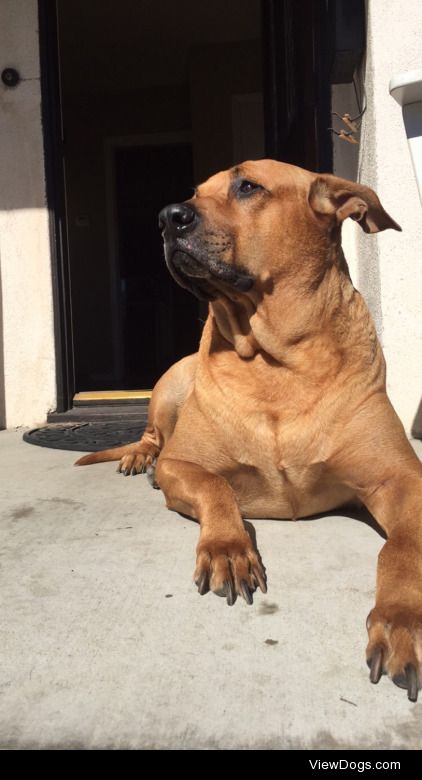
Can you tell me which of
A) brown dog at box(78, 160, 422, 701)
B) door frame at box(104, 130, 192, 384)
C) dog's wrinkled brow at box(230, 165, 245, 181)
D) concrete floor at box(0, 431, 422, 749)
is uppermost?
door frame at box(104, 130, 192, 384)

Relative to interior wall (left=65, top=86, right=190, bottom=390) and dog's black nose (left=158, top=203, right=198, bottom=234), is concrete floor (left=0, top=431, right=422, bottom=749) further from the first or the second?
interior wall (left=65, top=86, right=190, bottom=390)

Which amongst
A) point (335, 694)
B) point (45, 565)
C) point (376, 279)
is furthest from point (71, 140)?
point (335, 694)

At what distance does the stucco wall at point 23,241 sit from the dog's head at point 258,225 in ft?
7.48

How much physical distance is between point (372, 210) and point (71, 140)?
7760mm

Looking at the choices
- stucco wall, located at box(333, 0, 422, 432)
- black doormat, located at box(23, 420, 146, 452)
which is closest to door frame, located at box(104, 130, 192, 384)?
black doormat, located at box(23, 420, 146, 452)

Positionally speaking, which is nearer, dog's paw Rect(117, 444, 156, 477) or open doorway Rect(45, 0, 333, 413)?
dog's paw Rect(117, 444, 156, 477)

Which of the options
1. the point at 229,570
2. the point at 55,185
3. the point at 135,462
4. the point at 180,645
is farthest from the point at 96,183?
the point at 180,645

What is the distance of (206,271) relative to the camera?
6.19ft

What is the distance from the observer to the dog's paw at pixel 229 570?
143cm

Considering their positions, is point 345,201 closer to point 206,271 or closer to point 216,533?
point 206,271

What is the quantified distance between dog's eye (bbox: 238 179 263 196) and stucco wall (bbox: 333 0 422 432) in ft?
4.36

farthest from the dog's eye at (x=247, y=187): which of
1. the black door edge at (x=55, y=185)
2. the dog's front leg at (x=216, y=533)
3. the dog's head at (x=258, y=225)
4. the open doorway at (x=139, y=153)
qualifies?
the open doorway at (x=139, y=153)

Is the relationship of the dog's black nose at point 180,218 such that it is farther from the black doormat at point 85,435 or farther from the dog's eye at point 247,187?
the black doormat at point 85,435

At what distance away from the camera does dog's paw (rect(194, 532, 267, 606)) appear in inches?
56.4
